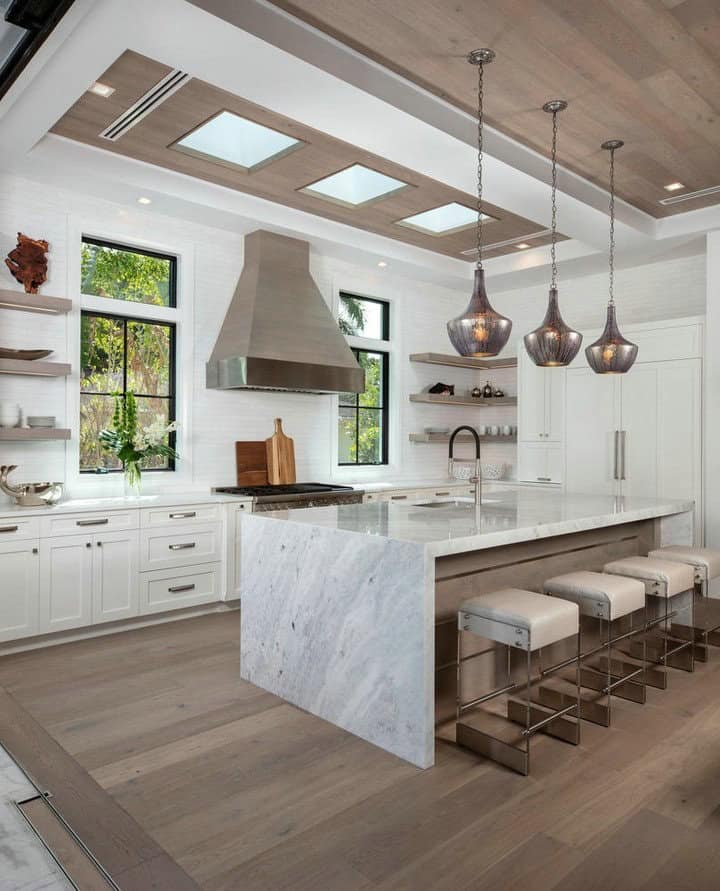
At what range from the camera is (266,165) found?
15.3ft

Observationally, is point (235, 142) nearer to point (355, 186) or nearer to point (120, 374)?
point (355, 186)

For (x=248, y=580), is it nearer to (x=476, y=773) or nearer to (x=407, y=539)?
(x=407, y=539)

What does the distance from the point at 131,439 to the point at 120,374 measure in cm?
62

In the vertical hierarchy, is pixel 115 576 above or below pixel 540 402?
below

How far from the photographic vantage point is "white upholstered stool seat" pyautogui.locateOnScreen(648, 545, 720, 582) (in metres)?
3.92

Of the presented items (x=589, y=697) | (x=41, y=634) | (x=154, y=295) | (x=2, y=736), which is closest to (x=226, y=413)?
(x=154, y=295)

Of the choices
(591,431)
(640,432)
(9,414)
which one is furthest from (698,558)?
(9,414)

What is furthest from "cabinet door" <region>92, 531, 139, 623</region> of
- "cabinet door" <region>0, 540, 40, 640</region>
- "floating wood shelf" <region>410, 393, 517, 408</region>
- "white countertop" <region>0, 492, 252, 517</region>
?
"floating wood shelf" <region>410, 393, 517, 408</region>

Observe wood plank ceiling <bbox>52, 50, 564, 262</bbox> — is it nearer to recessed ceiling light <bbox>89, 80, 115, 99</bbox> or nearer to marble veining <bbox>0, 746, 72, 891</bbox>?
recessed ceiling light <bbox>89, 80, 115, 99</bbox>

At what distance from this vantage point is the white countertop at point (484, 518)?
2.86 meters

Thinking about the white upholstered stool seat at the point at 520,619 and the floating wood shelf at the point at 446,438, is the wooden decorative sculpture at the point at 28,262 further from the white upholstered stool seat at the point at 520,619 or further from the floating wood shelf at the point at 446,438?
the floating wood shelf at the point at 446,438

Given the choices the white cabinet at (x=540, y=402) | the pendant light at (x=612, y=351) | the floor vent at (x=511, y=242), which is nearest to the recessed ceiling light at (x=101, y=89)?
the pendant light at (x=612, y=351)

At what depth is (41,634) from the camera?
418 centimetres

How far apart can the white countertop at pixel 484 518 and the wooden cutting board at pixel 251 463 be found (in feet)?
6.81
